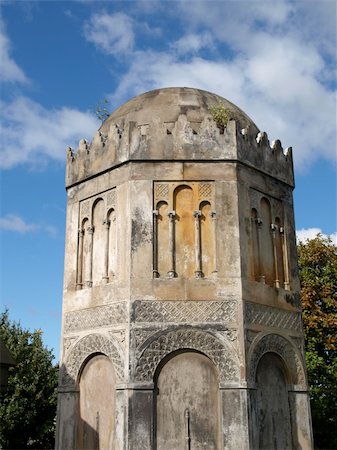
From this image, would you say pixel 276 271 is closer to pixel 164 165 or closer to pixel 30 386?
pixel 164 165

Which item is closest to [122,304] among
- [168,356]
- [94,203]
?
[168,356]

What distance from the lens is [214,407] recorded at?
10773 mm

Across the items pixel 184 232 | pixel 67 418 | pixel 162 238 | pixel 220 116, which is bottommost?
pixel 67 418

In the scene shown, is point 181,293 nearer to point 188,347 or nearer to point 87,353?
point 188,347

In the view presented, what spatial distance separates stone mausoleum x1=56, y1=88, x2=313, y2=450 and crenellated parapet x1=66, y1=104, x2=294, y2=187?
1.4 inches

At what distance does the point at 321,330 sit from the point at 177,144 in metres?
15.1

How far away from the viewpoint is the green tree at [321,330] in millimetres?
22734

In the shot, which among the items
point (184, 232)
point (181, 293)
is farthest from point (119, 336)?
point (184, 232)

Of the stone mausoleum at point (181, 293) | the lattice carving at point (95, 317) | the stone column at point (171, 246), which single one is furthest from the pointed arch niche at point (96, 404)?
the stone column at point (171, 246)

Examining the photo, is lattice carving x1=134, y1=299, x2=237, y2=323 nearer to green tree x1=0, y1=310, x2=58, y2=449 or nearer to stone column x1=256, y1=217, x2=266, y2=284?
stone column x1=256, y1=217, x2=266, y2=284

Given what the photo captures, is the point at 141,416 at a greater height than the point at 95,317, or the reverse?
the point at 95,317

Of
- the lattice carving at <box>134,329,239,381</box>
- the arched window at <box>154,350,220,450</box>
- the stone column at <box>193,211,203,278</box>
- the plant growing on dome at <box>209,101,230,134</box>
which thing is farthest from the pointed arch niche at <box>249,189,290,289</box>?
the arched window at <box>154,350,220,450</box>

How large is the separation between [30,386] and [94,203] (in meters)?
12.4

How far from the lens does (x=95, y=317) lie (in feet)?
39.2
